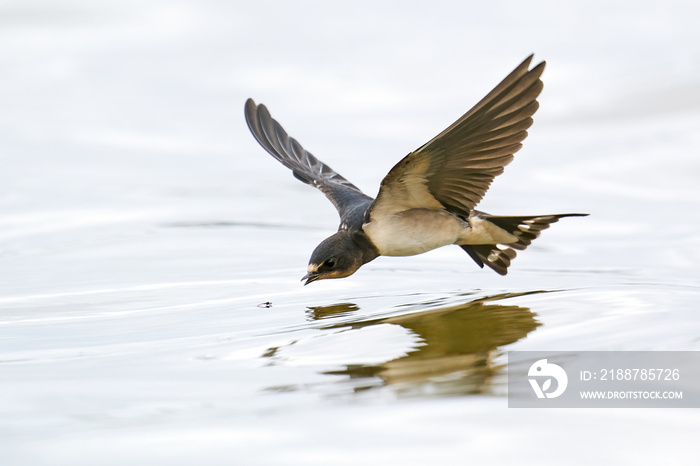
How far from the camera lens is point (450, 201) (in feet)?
17.0

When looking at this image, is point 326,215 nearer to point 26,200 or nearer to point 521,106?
point 26,200

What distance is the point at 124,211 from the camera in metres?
7.87

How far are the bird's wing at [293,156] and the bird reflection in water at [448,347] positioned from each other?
1378mm

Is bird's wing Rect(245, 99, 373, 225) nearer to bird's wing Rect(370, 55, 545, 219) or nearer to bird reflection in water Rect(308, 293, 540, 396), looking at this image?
bird's wing Rect(370, 55, 545, 219)

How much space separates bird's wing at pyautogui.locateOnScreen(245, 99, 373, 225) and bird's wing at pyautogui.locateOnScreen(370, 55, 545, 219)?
1.04 m

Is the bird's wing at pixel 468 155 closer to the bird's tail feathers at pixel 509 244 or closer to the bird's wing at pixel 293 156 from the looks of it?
the bird's tail feathers at pixel 509 244

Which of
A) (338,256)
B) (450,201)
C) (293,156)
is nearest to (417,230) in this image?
(450,201)

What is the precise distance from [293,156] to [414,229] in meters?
1.82

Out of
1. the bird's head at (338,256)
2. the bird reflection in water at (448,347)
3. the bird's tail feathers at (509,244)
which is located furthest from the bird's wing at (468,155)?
the bird reflection in water at (448,347)

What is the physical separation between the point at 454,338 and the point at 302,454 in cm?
138

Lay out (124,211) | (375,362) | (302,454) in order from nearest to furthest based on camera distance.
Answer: (302,454)
(375,362)
(124,211)

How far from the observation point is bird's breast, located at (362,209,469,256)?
5.30 metres

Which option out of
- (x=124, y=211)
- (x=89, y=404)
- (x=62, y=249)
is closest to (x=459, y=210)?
(x=89, y=404)

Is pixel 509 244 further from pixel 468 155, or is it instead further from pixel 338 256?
pixel 468 155
